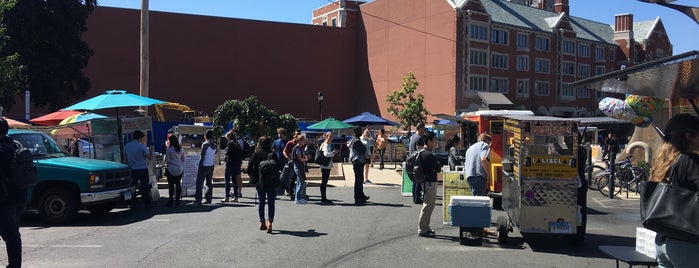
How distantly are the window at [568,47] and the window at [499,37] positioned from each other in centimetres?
1012

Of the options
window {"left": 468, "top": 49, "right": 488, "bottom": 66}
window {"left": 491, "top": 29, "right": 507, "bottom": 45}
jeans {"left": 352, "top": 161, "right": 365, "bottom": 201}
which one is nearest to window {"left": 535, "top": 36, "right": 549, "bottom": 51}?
window {"left": 491, "top": 29, "right": 507, "bottom": 45}

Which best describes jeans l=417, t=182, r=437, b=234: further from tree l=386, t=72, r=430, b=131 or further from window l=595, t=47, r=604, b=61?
window l=595, t=47, r=604, b=61

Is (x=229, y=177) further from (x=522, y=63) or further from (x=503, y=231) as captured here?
(x=522, y=63)

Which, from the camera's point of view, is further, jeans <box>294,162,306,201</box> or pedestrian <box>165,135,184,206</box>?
jeans <box>294,162,306,201</box>

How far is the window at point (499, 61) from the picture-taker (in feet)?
171

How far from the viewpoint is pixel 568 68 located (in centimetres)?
5925

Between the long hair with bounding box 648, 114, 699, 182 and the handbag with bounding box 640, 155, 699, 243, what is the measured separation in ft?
0.33

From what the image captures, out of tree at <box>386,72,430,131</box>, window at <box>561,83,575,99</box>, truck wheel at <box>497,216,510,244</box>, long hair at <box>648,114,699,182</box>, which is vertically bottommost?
truck wheel at <box>497,216,510,244</box>

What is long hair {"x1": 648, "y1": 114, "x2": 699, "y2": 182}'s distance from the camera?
12.2 feet

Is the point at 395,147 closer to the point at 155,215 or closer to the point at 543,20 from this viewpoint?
the point at 155,215

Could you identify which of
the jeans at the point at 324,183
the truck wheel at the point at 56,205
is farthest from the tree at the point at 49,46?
the jeans at the point at 324,183

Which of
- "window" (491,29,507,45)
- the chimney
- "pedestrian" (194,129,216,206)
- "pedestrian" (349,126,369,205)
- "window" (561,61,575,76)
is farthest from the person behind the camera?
the chimney

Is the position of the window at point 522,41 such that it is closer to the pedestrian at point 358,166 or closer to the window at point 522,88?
the window at point 522,88

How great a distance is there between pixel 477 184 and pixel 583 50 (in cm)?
5877
